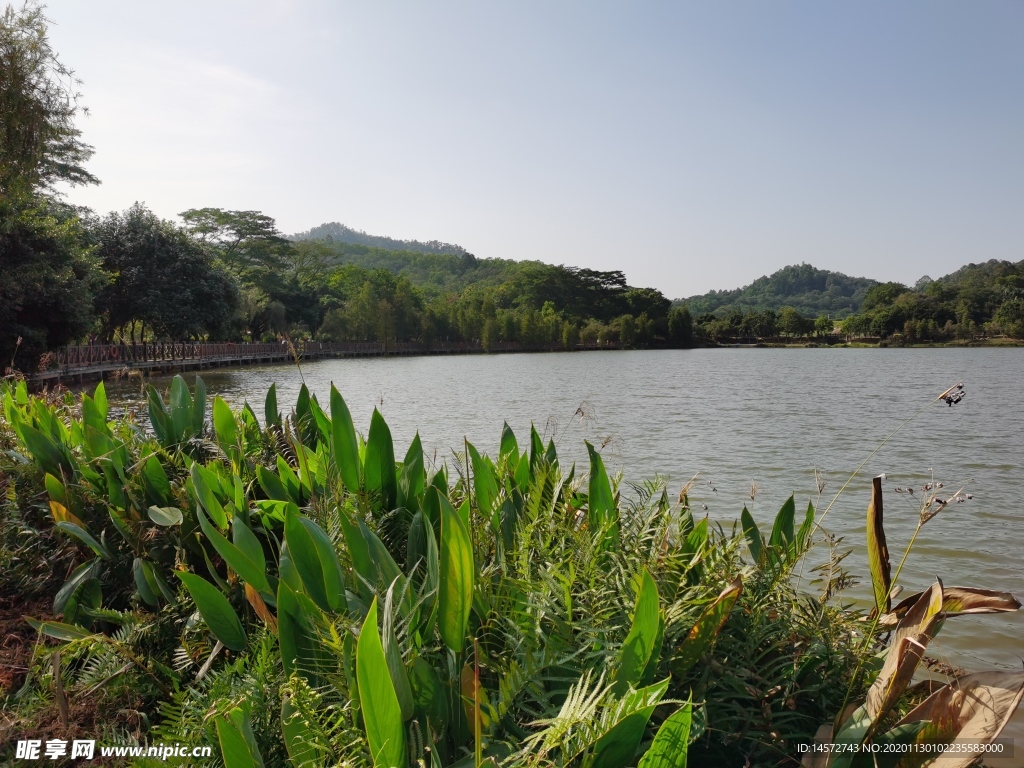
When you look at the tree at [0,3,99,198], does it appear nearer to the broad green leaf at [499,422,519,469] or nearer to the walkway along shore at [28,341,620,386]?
the walkway along shore at [28,341,620,386]

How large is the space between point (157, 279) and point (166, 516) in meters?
33.2

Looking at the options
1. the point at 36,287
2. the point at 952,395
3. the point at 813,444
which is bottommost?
the point at 813,444

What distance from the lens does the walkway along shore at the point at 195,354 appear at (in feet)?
68.9

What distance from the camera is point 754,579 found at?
5.98ft

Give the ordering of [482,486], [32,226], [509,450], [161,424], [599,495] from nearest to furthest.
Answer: [599,495] → [482,486] → [509,450] → [161,424] → [32,226]

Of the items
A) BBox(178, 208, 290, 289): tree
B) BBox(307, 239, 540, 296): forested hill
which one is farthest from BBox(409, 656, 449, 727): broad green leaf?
BBox(307, 239, 540, 296): forested hill

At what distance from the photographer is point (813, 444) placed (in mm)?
11945

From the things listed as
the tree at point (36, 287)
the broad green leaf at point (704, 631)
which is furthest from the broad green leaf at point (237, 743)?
the tree at point (36, 287)

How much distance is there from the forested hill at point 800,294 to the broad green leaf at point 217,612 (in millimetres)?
141040

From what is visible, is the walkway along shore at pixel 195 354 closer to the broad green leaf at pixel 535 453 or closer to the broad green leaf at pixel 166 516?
the broad green leaf at pixel 166 516

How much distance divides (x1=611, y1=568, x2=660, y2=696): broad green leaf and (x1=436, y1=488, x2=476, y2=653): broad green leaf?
299 mm

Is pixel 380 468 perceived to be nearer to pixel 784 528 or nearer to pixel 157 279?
pixel 784 528

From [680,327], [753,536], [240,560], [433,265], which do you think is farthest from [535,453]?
[433,265]

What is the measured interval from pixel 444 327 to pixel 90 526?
2930 inches
